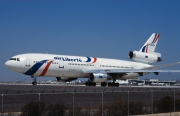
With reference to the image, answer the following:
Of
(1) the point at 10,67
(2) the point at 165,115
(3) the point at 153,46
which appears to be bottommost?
(2) the point at 165,115

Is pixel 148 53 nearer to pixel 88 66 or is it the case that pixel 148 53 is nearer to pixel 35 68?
pixel 88 66

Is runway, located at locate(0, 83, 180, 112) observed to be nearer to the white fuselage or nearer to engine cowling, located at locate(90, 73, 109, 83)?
the white fuselage

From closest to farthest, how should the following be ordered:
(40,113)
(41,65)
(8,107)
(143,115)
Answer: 1. (40,113)
2. (8,107)
3. (143,115)
4. (41,65)

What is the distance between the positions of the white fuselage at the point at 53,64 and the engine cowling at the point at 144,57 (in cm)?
503

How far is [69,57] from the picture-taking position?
50156 mm

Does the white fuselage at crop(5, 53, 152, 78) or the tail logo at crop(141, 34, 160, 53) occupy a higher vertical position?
the tail logo at crop(141, 34, 160, 53)

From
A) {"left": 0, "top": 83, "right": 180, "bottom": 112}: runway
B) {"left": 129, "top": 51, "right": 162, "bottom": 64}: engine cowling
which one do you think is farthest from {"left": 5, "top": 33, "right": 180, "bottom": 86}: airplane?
{"left": 0, "top": 83, "right": 180, "bottom": 112}: runway

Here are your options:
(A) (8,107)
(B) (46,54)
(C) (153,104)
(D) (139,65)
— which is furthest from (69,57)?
(A) (8,107)

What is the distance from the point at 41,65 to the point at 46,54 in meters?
2.31

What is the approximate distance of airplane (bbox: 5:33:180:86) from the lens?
46812mm

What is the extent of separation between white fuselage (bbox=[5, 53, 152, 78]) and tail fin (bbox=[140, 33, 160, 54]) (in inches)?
325

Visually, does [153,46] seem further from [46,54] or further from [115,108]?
[115,108]

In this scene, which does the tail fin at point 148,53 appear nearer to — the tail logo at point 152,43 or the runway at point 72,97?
the tail logo at point 152,43

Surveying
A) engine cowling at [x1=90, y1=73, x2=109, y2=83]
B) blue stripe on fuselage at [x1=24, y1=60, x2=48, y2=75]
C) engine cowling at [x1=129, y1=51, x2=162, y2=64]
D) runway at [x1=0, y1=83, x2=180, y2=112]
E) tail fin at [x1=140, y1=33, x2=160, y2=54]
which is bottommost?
runway at [x1=0, y1=83, x2=180, y2=112]
